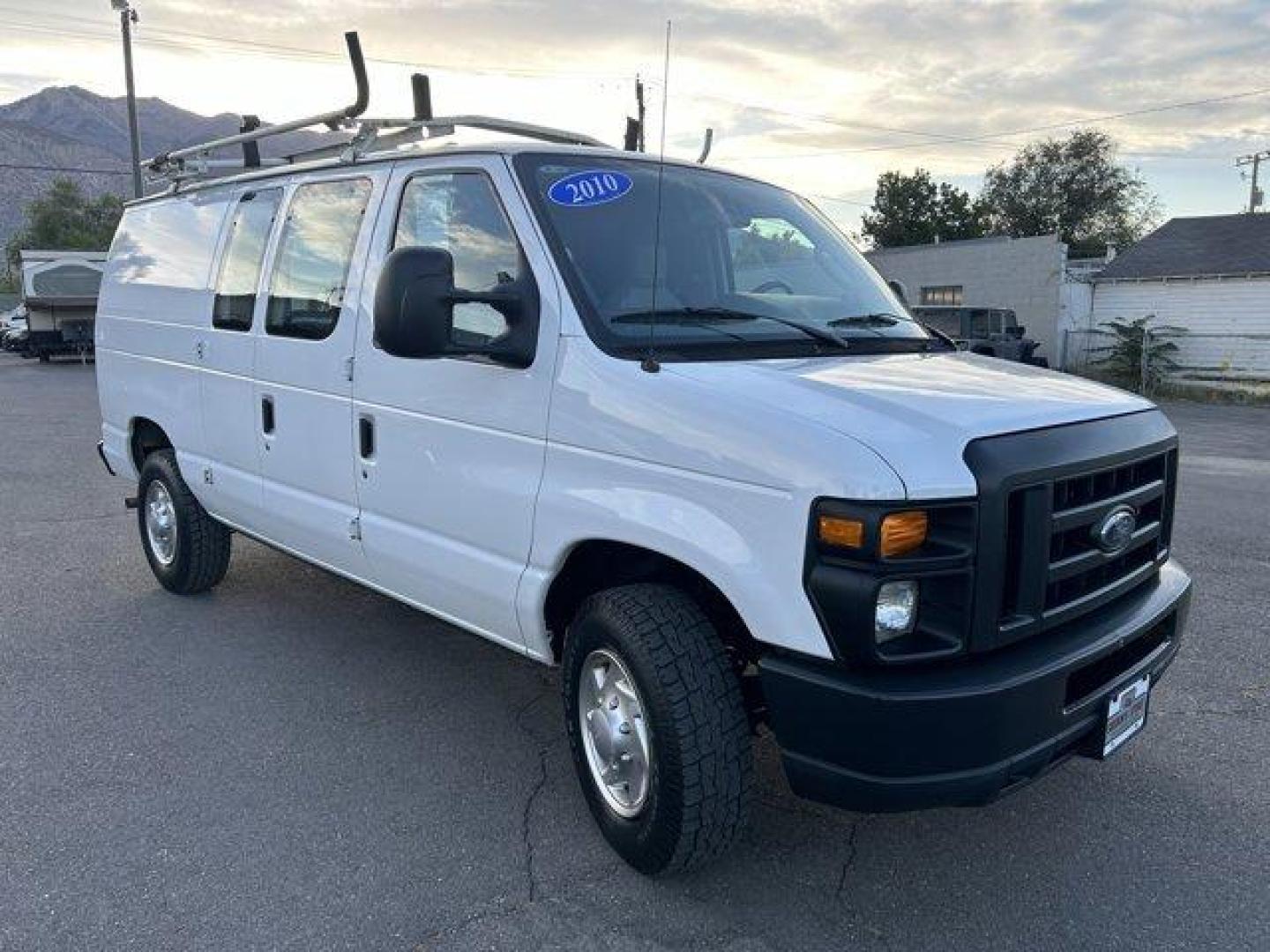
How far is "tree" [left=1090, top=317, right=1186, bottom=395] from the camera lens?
23422mm

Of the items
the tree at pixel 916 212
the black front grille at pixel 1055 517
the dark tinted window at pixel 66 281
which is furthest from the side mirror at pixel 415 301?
the tree at pixel 916 212

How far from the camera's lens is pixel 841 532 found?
8.05 ft

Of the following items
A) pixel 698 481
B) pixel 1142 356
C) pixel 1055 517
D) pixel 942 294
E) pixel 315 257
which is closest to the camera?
pixel 1055 517

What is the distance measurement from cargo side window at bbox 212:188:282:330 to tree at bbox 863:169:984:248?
1832 inches

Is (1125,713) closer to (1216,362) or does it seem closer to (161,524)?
(161,524)

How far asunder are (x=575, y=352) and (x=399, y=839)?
5.40 feet

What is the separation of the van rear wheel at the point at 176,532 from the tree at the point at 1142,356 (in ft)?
72.4

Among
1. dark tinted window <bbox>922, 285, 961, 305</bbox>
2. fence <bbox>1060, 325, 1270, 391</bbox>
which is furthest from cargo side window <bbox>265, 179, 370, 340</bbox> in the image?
dark tinted window <bbox>922, 285, 961, 305</bbox>

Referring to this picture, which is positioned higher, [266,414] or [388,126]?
[388,126]

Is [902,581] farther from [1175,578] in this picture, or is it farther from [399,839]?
[399,839]

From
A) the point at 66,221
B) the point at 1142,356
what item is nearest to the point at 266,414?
the point at 1142,356

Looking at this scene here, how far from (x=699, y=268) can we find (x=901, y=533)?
4.74 ft

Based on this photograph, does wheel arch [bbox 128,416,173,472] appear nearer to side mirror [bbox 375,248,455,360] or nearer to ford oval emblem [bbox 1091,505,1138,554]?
side mirror [bbox 375,248,455,360]

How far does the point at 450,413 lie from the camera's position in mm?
3508
